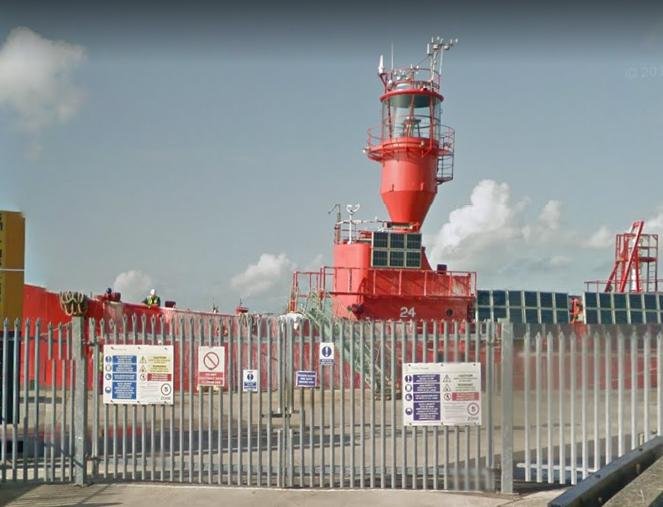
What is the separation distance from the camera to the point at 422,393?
9250mm

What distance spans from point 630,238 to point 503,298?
1001 cm

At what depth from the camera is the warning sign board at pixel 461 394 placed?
30.2 ft

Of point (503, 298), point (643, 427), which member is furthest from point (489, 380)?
point (503, 298)

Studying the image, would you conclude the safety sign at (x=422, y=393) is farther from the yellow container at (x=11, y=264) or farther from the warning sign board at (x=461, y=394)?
the yellow container at (x=11, y=264)

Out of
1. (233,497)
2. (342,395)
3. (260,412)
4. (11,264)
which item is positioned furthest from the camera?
(11,264)

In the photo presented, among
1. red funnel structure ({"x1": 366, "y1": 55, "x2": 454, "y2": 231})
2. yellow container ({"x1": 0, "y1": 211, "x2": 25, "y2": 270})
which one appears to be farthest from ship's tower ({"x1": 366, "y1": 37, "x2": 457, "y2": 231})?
yellow container ({"x1": 0, "y1": 211, "x2": 25, "y2": 270})

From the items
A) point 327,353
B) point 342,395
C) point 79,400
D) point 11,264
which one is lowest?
point 79,400

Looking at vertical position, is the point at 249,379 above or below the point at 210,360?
below

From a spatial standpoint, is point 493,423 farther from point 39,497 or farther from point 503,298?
point 503,298

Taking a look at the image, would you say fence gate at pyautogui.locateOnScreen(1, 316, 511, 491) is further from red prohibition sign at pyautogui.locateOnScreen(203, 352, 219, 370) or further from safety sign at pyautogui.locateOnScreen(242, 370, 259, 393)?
red prohibition sign at pyautogui.locateOnScreen(203, 352, 219, 370)

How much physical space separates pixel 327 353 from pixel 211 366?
5.39 ft

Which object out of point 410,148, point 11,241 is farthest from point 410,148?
point 11,241

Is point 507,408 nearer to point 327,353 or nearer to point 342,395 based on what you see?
point 342,395

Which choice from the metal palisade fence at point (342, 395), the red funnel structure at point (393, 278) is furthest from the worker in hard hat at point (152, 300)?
the metal palisade fence at point (342, 395)
